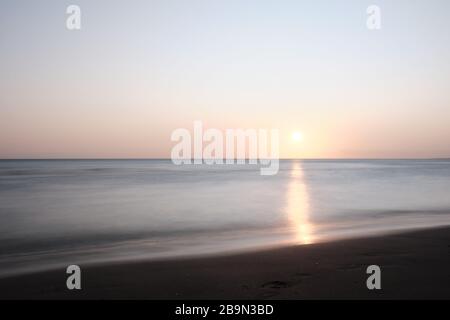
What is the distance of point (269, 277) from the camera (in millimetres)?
6523

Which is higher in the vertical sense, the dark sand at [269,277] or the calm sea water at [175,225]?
the dark sand at [269,277]

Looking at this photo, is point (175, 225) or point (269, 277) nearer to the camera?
point (269, 277)

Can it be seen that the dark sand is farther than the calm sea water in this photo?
No

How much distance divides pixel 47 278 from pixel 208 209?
1243cm

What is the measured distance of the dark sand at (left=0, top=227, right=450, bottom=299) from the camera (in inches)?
226

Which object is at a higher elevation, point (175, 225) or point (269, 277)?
point (269, 277)

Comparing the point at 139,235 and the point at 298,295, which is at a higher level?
the point at 298,295

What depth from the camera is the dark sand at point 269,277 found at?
18.8ft

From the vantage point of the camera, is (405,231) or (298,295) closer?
(298,295)

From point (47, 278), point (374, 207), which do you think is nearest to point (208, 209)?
point (374, 207)

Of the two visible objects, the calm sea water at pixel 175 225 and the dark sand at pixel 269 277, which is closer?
the dark sand at pixel 269 277

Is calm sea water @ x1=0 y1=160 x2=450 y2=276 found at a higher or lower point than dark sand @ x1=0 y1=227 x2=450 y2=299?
lower

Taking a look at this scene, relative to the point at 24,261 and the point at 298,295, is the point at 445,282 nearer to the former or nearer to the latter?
the point at 298,295
